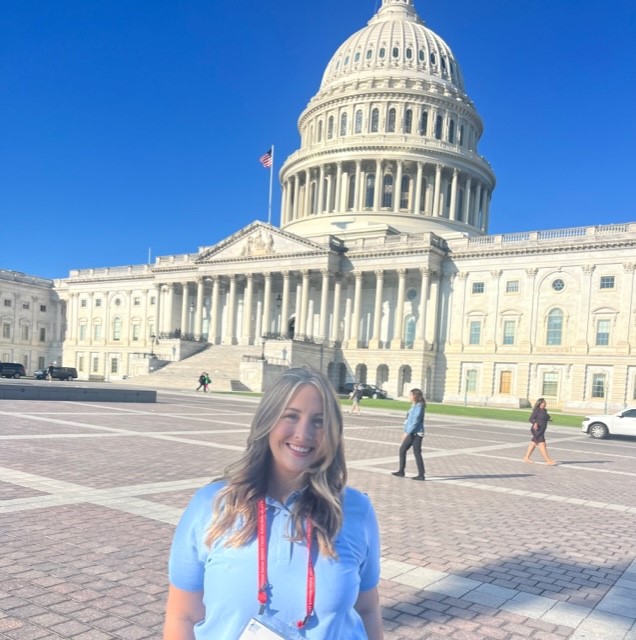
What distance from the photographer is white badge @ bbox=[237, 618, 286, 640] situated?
7.26 ft

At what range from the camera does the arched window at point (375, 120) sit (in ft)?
259

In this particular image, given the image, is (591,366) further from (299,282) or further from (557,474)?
(557,474)

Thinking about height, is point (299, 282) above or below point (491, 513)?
above

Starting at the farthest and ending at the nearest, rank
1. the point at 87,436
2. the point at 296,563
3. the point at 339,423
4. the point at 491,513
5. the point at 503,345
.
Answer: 1. the point at 503,345
2. the point at 87,436
3. the point at 491,513
4. the point at 339,423
5. the point at 296,563

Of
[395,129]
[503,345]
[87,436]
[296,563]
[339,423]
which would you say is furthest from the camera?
[395,129]

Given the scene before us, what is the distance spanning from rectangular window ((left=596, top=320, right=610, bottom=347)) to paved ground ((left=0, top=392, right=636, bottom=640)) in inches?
1627

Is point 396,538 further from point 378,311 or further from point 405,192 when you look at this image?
A: point 405,192

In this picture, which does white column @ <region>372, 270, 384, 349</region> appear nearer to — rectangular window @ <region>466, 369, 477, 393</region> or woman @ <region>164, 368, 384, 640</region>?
rectangular window @ <region>466, 369, 477, 393</region>

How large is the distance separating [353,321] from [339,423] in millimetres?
63014

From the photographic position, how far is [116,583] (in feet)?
19.2

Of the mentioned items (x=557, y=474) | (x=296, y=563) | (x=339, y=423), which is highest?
(x=339, y=423)

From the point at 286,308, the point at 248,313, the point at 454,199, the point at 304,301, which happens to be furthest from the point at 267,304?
the point at 454,199

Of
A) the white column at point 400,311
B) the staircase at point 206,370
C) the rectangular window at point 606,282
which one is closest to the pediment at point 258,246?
the white column at point 400,311

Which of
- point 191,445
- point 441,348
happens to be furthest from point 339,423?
point 441,348
